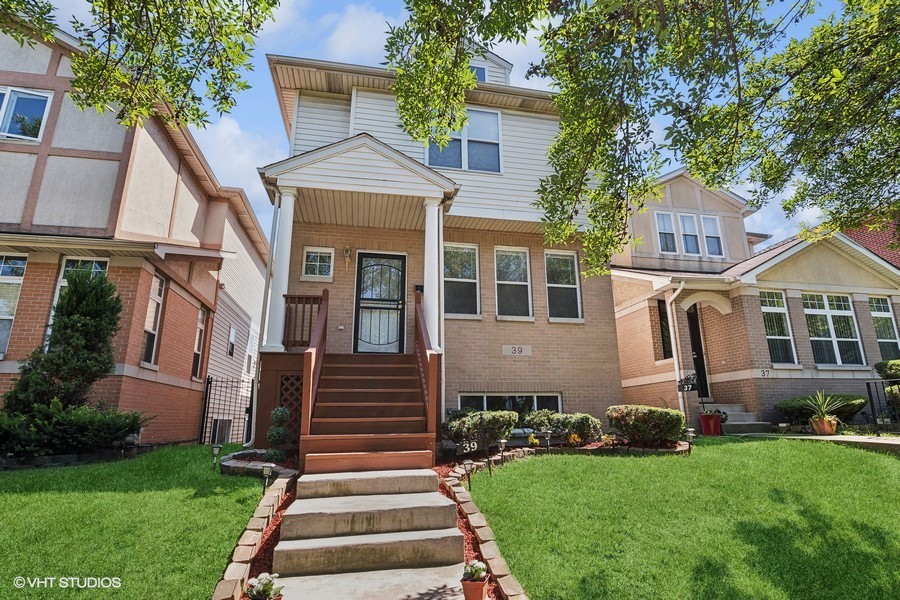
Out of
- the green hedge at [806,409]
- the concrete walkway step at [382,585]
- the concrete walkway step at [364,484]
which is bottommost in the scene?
the concrete walkway step at [382,585]

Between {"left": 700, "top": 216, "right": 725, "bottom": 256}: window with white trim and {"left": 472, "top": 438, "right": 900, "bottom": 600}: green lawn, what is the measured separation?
390 inches

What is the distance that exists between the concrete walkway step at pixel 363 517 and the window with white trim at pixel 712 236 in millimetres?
14353

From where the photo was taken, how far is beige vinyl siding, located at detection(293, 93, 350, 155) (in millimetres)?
10359

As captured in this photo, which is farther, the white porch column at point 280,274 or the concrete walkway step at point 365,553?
the white porch column at point 280,274

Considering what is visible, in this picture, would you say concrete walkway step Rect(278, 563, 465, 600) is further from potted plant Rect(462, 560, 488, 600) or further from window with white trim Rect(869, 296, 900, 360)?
window with white trim Rect(869, 296, 900, 360)

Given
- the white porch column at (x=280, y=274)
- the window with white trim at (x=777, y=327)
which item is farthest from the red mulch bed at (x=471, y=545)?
the window with white trim at (x=777, y=327)

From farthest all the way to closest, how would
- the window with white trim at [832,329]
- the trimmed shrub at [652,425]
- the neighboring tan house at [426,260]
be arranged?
1. the window with white trim at [832,329]
2. the neighboring tan house at [426,260]
3. the trimmed shrub at [652,425]

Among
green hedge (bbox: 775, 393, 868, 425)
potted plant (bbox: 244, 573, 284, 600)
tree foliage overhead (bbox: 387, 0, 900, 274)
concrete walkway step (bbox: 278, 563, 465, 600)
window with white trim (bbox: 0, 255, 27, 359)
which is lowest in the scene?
concrete walkway step (bbox: 278, 563, 465, 600)

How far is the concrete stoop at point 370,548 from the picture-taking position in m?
3.71

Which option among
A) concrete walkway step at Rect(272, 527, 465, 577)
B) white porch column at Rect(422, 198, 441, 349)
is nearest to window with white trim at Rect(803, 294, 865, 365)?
white porch column at Rect(422, 198, 441, 349)

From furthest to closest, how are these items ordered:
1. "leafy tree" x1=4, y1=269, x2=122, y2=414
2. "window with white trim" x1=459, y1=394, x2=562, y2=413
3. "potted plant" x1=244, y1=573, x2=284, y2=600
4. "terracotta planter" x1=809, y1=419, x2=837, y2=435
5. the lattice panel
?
"window with white trim" x1=459, y1=394, x2=562, y2=413, "terracotta planter" x1=809, y1=419, x2=837, y2=435, the lattice panel, "leafy tree" x1=4, y1=269, x2=122, y2=414, "potted plant" x1=244, y1=573, x2=284, y2=600

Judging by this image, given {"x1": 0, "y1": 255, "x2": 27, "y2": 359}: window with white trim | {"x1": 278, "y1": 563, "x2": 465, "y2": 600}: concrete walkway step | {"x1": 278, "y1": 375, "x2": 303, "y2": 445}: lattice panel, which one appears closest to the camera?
{"x1": 278, "y1": 563, "x2": 465, "y2": 600}: concrete walkway step

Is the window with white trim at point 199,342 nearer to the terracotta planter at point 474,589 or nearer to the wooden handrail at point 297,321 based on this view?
the wooden handrail at point 297,321

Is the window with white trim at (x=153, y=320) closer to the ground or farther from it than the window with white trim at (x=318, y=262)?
closer to the ground
